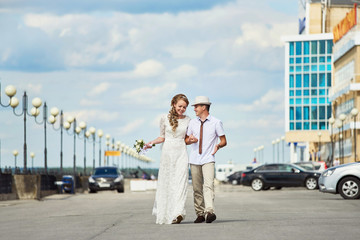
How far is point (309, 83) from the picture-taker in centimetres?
11012

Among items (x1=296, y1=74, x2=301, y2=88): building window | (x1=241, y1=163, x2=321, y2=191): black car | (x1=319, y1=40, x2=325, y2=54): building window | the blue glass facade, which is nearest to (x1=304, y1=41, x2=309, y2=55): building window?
the blue glass facade

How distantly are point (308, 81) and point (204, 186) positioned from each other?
98155 mm

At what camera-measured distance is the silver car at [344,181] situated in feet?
82.4

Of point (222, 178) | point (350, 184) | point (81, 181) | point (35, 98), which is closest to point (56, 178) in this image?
point (35, 98)

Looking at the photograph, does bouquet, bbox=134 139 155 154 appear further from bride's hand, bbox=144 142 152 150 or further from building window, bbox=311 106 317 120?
building window, bbox=311 106 317 120

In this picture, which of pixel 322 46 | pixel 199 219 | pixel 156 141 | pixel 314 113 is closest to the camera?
pixel 156 141

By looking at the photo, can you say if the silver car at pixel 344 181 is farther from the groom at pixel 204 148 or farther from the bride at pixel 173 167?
the bride at pixel 173 167

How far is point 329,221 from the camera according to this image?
14.2m

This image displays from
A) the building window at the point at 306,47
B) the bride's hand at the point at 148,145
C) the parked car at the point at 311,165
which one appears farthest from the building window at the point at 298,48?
the bride's hand at the point at 148,145

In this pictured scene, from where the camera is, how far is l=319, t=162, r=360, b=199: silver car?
25.1 meters

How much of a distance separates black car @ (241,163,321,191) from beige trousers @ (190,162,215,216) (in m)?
32.6

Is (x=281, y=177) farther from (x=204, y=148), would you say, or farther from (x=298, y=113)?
(x=298, y=113)

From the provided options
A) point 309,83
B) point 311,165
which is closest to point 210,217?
point 311,165

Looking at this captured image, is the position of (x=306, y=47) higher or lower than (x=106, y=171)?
higher
